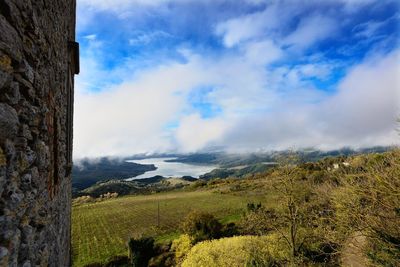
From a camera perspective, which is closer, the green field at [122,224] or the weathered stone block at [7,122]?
the weathered stone block at [7,122]

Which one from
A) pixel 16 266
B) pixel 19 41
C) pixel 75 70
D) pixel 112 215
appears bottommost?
pixel 112 215

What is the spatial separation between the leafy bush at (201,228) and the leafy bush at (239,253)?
15.1ft

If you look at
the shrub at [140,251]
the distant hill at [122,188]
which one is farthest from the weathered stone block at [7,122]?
the distant hill at [122,188]

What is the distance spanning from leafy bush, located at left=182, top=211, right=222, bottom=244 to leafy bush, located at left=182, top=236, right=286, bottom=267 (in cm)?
460

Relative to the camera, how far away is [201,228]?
27906mm

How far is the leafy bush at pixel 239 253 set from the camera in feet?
59.0

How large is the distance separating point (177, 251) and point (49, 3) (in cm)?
2504

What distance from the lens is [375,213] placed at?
11.5 meters

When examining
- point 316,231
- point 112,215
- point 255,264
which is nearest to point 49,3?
point 255,264

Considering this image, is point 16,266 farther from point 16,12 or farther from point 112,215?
point 112,215

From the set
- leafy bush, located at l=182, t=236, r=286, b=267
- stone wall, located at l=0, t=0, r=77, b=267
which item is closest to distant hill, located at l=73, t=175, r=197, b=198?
leafy bush, located at l=182, t=236, r=286, b=267

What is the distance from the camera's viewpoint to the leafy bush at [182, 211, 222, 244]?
27.4 meters

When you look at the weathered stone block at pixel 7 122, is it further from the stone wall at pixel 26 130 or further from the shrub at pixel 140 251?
the shrub at pixel 140 251

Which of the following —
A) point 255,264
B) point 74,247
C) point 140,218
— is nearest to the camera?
point 255,264
